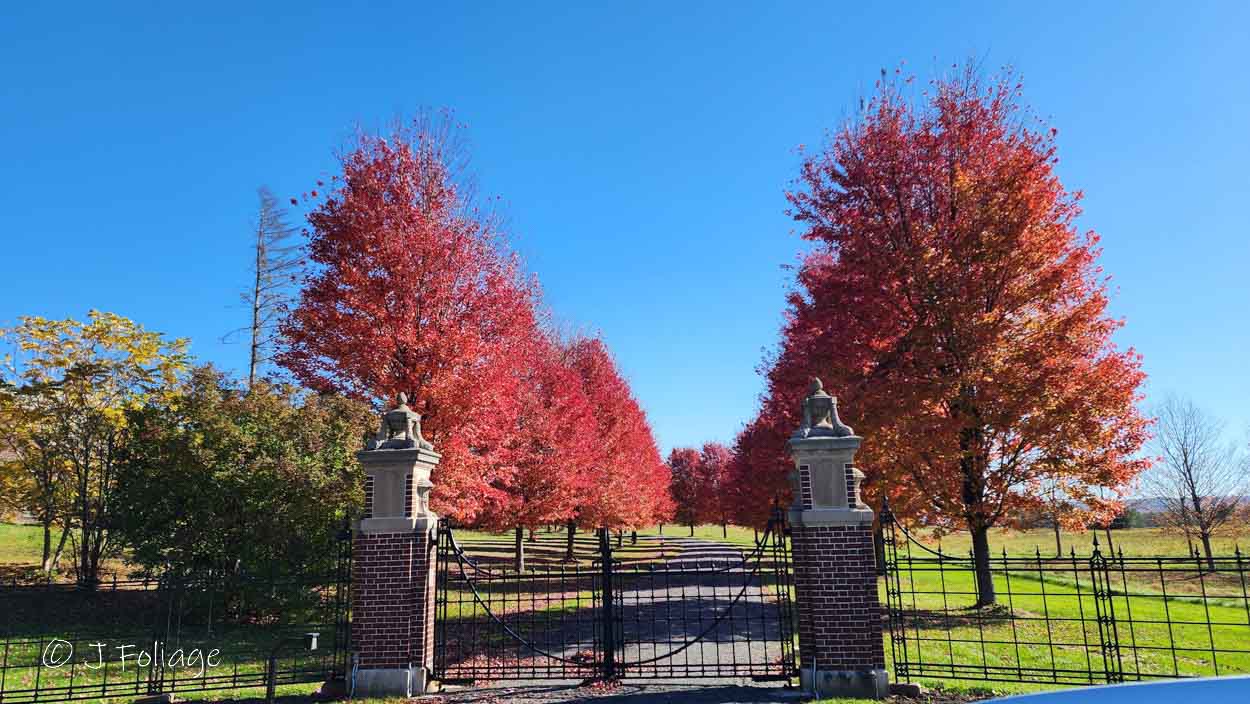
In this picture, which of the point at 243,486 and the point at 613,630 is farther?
the point at 243,486

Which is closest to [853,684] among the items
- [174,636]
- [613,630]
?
[613,630]

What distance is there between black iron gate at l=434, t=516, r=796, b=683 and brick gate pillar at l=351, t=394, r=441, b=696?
355 millimetres

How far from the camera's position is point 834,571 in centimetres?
843

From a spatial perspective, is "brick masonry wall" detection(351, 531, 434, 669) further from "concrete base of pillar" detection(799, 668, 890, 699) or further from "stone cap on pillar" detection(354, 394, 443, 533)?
"concrete base of pillar" detection(799, 668, 890, 699)

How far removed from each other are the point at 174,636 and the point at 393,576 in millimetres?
8382

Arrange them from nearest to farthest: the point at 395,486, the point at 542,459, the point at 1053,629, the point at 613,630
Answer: the point at 395,486
the point at 613,630
the point at 1053,629
the point at 542,459

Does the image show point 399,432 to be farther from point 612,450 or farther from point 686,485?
point 686,485

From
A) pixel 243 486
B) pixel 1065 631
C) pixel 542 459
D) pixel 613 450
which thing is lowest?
pixel 1065 631

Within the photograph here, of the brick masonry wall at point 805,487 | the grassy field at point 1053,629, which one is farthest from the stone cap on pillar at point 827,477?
the grassy field at point 1053,629

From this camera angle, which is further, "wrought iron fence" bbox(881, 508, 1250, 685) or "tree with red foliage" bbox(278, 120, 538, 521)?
"tree with red foliage" bbox(278, 120, 538, 521)

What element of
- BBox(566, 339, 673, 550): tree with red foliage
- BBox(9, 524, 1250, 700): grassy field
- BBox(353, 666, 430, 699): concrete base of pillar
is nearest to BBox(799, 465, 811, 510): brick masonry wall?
BBox(9, 524, 1250, 700): grassy field

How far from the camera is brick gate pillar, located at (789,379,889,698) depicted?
8281 millimetres

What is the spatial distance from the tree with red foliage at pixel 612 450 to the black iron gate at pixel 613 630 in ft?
23.3

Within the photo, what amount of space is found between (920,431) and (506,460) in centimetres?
1224
